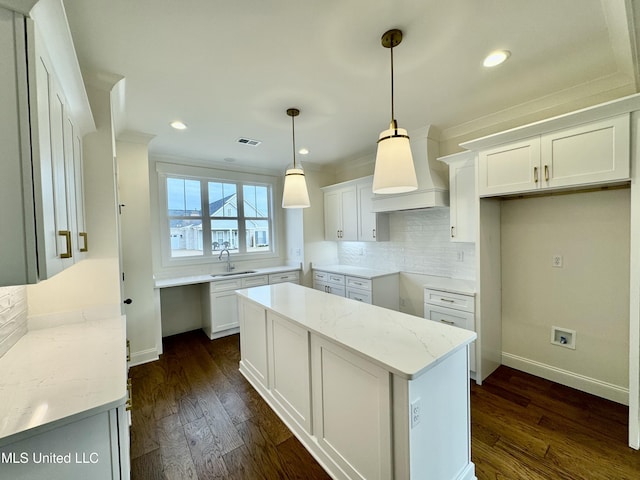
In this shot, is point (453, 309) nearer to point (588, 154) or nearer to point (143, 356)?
point (588, 154)

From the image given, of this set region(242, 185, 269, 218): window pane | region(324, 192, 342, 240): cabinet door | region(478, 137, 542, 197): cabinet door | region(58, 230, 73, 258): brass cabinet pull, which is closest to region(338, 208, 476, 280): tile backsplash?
region(324, 192, 342, 240): cabinet door

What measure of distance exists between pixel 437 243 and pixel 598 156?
1698 mm

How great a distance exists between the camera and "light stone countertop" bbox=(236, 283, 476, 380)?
1230 millimetres

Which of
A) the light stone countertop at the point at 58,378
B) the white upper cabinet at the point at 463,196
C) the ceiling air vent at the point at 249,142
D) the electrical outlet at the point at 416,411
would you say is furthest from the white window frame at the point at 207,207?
the electrical outlet at the point at 416,411

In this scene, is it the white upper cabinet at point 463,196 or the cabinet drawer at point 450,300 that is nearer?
the cabinet drawer at point 450,300

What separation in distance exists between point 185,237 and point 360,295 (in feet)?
9.15

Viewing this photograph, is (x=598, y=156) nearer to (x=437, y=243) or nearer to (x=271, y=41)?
(x=437, y=243)

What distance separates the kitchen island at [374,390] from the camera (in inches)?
48.1

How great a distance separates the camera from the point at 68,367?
1209 millimetres

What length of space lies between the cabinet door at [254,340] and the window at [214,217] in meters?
1.91

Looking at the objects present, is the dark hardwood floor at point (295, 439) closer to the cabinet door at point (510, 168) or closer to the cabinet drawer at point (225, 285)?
the cabinet drawer at point (225, 285)

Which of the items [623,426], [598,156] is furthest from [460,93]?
[623,426]

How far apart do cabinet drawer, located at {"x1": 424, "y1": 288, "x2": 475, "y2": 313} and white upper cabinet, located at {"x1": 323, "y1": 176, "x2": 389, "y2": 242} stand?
120cm

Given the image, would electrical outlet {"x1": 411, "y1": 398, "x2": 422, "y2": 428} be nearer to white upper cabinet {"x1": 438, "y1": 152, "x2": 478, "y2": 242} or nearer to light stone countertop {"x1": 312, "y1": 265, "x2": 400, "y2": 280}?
white upper cabinet {"x1": 438, "y1": 152, "x2": 478, "y2": 242}
